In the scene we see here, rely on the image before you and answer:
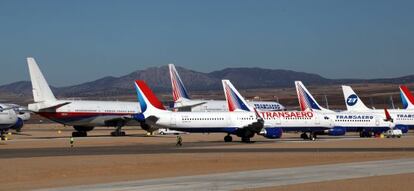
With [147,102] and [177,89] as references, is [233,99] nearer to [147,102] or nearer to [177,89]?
[147,102]

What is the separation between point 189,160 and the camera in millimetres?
41938

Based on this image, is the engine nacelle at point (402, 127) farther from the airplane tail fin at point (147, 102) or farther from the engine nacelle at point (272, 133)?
the airplane tail fin at point (147, 102)

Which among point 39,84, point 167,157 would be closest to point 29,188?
point 167,157

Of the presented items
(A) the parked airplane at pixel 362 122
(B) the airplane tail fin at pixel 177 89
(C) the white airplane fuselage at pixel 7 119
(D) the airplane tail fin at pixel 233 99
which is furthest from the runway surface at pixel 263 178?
(B) the airplane tail fin at pixel 177 89

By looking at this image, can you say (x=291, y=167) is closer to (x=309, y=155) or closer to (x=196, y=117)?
(x=309, y=155)

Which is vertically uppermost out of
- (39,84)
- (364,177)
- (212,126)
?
(39,84)

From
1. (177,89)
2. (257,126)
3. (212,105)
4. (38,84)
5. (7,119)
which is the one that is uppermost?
(177,89)

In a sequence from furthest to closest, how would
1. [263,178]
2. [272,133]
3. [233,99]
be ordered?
1. [233,99]
2. [272,133]
3. [263,178]

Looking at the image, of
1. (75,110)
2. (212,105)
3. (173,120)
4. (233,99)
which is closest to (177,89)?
(212,105)

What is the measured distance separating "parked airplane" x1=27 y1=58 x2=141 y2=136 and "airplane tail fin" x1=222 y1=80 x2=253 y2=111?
35.5ft

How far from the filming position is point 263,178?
29688 millimetres

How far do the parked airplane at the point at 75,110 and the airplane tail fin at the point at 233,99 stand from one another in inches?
425

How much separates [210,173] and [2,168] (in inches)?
445

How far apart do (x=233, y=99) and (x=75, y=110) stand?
1806 centimetres
